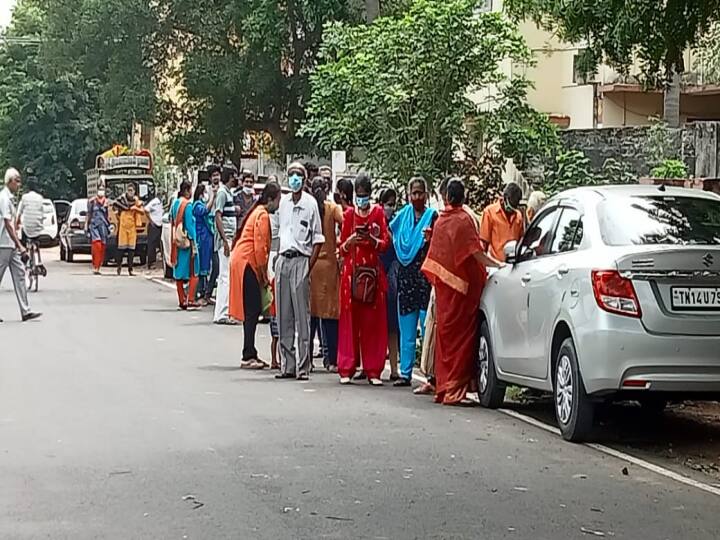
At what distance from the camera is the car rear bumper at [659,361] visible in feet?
30.7

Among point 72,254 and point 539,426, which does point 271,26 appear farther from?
point 539,426

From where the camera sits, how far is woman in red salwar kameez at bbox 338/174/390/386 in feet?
43.7

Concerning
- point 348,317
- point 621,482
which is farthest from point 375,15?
point 621,482

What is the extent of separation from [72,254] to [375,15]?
1530 cm

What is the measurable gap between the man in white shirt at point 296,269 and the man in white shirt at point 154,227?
655 inches

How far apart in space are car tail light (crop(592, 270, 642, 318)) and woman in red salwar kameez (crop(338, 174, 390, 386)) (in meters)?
4.10

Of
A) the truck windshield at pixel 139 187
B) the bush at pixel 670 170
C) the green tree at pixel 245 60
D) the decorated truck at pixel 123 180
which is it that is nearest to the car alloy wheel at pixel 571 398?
the bush at pixel 670 170

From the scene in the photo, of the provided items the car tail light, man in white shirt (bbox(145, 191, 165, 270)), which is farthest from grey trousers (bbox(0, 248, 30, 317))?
the car tail light

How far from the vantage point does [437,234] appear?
12.1 metres

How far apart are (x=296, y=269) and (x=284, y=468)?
4941mm

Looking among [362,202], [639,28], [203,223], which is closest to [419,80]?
[203,223]

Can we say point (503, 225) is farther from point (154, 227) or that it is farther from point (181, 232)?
point (154, 227)

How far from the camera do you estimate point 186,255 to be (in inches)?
814

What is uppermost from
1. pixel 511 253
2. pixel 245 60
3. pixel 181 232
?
pixel 245 60
